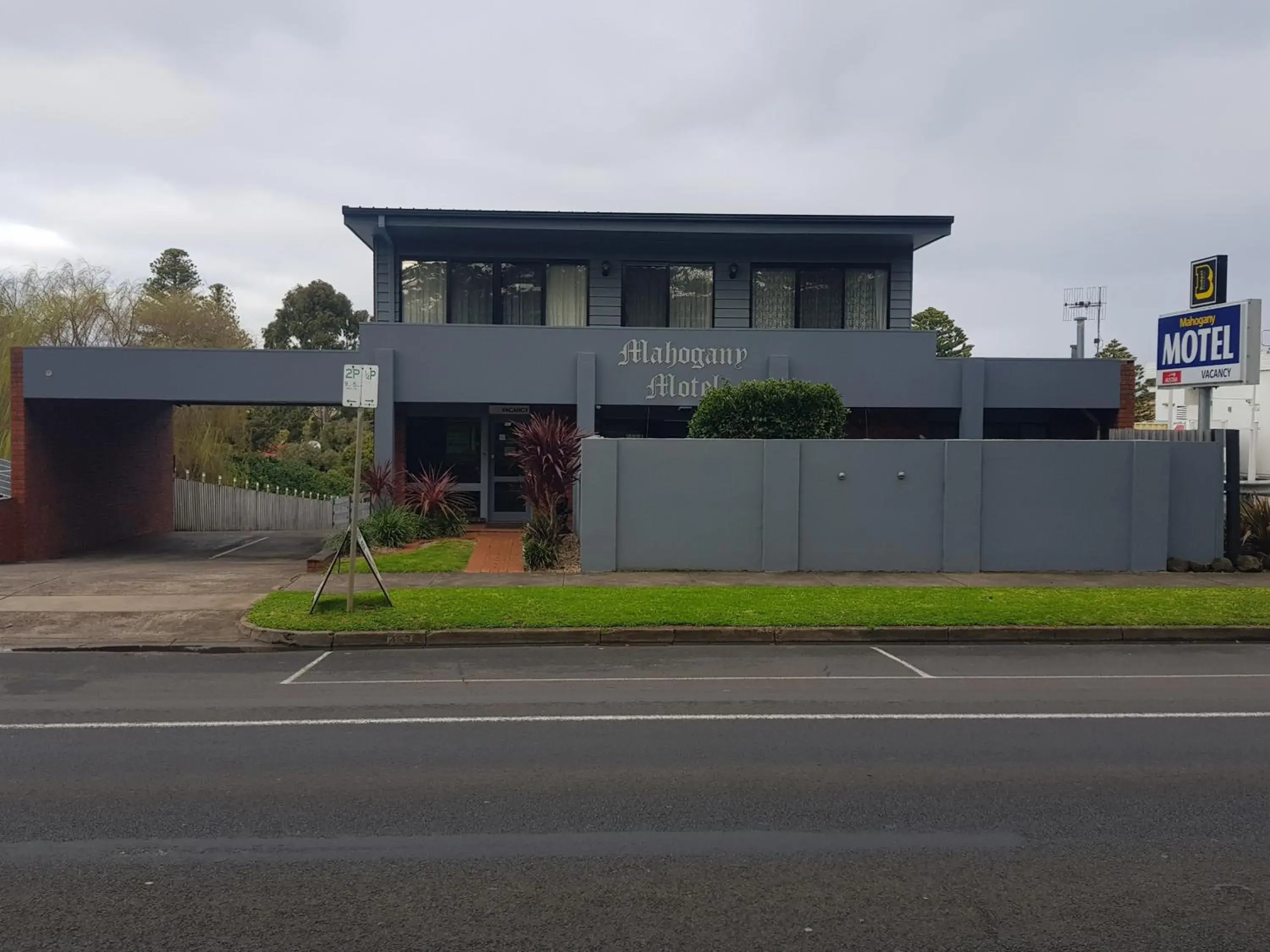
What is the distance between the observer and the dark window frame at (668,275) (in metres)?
23.6

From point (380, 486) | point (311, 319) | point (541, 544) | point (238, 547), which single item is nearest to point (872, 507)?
point (541, 544)

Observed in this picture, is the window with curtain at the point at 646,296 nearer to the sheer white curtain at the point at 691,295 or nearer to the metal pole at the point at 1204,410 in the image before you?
the sheer white curtain at the point at 691,295

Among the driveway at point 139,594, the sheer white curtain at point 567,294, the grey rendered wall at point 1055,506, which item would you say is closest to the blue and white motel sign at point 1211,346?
the grey rendered wall at point 1055,506

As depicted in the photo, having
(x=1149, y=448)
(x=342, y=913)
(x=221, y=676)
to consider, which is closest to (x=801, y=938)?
(x=342, y=913)

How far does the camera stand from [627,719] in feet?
27.5

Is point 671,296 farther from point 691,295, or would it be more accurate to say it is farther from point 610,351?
point 610,351

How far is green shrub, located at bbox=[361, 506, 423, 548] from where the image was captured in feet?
62.2

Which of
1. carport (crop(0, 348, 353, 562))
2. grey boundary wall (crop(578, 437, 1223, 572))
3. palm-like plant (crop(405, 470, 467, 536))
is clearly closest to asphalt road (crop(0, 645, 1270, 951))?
grey boundary wall (crop(578, 437, 1223, 572))

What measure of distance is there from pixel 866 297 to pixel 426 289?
969 cm

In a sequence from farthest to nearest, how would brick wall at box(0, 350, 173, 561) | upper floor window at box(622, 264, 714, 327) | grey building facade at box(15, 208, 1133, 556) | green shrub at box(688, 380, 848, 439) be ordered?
upper floor window at box(622, 264, 714, 327), grey building facade at box(15, 208, 1133, 556), brick wall at box(0, 350, 173, 561), green shrub at box(688, 380, 848, 439)

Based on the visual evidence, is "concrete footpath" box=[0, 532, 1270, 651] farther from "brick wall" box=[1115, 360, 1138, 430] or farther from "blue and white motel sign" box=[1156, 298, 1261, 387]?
"brick wall" box=[1115, 360, 1138, 430]

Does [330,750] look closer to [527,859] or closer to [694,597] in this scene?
[527,859]

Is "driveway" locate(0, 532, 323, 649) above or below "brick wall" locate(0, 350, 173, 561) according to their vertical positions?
below

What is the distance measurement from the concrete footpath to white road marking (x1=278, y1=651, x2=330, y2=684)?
483 millimetres
